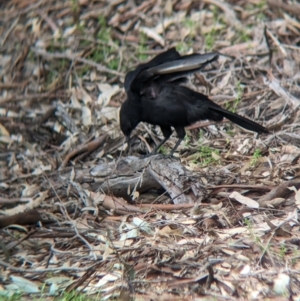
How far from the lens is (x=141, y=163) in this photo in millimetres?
6594

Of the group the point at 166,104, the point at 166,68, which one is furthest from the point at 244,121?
the point at 166,68

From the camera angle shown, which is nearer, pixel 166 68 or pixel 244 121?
pixel 166 68

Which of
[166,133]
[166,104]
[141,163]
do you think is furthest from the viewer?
[166,133]

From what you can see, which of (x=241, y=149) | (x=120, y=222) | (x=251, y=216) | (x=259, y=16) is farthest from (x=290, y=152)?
(x=259, y=16)

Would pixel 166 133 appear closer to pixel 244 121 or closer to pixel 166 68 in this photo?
pixel 244 121

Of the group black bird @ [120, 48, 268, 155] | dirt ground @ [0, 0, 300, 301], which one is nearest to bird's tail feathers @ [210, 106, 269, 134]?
black bird @ [120, 48, 268, 155]

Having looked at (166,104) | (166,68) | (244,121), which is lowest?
(244,121)

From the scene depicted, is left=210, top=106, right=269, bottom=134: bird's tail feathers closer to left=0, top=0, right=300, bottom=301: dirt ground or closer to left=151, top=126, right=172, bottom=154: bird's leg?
left=0, top=0, right=300, bottom=301: dirt ground

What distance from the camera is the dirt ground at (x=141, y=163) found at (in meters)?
5.05

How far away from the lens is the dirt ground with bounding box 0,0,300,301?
5.05m

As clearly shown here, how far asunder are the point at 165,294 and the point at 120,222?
1492mm

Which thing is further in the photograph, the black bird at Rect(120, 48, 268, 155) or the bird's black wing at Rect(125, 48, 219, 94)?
the black bird at Rect(120, 48, 268, 155)

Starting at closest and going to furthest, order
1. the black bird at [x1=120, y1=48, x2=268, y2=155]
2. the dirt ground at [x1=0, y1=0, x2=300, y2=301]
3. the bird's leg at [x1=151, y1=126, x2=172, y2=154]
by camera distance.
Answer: the dirt ground at [x1=0, y1=0, x2=300, y2=301]
the black bird at [x1=120, y1=48, x2=268, y2=155]
the bird's leg at [x1=151, y1=126, x2=172, y2=154]

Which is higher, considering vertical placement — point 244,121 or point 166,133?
point 244,121
